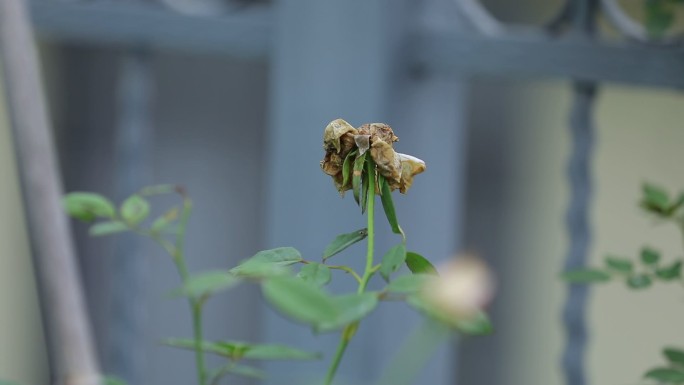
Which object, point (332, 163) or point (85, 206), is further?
point (85, 206)

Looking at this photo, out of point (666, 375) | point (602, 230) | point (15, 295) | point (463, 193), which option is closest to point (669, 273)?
point (666, 375)

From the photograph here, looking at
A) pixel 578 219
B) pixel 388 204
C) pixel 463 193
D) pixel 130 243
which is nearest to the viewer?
pixel 388 204

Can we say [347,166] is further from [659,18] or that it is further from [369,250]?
[659,18]

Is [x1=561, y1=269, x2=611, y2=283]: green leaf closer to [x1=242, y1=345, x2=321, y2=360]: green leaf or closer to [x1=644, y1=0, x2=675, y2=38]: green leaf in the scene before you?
[x1=644, y1=0, x2=675, y2=38]: green leaf

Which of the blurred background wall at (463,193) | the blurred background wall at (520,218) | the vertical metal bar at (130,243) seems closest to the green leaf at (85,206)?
the vertical metal bar at (130,243)

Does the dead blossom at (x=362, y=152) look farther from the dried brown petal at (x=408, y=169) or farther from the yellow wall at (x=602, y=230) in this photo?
the yellow wall at (x=602, y=230)

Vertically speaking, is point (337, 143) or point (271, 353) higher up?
point (337, 143)
